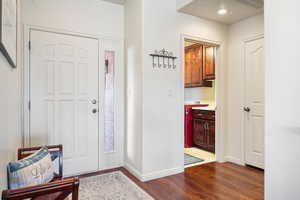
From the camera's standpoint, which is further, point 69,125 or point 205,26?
point 205,26

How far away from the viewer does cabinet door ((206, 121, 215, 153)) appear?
358cm

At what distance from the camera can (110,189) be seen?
2166 millimetres

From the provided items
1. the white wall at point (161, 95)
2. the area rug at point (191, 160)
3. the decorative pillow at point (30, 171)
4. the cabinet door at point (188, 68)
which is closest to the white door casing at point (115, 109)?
the white wall at point (161, 95)

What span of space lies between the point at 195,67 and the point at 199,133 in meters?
1.51

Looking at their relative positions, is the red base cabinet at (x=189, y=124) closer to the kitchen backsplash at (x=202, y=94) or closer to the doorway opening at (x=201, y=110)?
the doorway opening at (x=201, y=110)

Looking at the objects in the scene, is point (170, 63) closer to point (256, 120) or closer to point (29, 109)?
point (256, 120)

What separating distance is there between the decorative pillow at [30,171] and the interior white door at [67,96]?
4.15 ft

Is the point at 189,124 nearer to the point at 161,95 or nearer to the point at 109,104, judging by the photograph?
the point at 161,95

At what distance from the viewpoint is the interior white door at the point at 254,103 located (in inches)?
110

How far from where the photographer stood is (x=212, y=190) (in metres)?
2.18

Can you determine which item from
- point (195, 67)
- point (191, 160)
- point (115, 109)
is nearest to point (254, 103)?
point (191, 160)

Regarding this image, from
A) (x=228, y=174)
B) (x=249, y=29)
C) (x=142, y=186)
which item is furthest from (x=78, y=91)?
(x=249, y=29)

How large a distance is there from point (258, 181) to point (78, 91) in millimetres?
2771

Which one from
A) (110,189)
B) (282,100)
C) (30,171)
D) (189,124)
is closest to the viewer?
(30,171)
